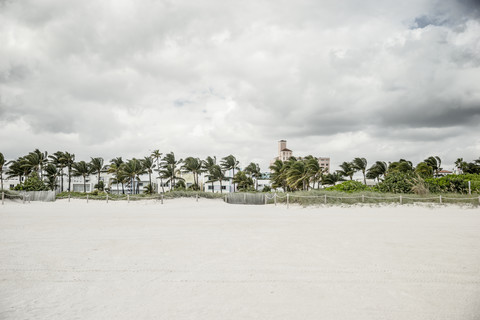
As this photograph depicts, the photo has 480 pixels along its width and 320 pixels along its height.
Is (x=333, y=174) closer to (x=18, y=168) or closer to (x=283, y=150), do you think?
(x=18, y=168)

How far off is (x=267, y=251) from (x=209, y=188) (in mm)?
70536

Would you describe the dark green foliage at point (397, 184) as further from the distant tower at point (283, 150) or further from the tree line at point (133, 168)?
the distant tower at point (283, 150)

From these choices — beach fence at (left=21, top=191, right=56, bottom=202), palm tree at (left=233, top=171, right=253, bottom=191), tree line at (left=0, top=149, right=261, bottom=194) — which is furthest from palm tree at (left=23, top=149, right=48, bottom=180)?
palm tree at (left=233, top=171, right=253, bottom=191)

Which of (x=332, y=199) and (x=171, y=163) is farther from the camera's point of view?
(x=171, y=163)

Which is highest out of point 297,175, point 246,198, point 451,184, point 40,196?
point 297,175

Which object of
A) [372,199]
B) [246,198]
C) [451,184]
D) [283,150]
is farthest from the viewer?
[283,150]

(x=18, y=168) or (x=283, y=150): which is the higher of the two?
(x=283, y=150)

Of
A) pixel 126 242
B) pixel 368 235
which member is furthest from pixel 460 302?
pixel 126 242

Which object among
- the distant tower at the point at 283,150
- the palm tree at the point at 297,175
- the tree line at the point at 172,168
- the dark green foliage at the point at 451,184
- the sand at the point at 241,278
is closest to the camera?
the sand at the point at 241,278

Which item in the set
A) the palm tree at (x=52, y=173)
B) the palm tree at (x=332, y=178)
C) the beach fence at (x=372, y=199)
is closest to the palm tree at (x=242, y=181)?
the palm tree at (x=332, y=178)

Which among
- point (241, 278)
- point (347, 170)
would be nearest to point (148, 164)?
point (347, 170)

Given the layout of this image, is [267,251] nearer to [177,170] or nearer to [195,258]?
[195,258]

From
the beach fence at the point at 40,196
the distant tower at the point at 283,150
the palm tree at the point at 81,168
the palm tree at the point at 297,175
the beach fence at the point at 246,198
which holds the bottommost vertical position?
the beach fence at the point at 246,198

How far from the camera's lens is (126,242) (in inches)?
309
